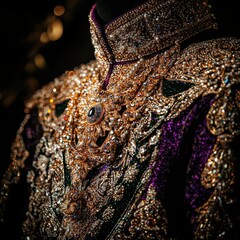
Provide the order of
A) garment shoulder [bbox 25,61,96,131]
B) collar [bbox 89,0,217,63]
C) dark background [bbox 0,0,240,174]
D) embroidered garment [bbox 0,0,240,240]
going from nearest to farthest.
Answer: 1. embroidered garment [bbox 0,0,240,240]
2. collar [bbox 89,0,217,63]
3. garment shoulder [bbox 25,61,96,131]
4. dark background [bbox 0,0,240,174]

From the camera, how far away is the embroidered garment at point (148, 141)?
2.72 ft

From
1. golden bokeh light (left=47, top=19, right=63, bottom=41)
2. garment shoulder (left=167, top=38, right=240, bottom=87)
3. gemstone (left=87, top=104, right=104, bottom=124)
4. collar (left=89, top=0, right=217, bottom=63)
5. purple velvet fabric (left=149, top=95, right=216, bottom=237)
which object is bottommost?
purple velvet fabric (left=149, top=95, right=216, bottom=237)

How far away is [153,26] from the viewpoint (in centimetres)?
100

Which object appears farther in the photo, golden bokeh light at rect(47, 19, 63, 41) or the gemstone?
golden bokeh light at rect(47, 19, 63, 41)

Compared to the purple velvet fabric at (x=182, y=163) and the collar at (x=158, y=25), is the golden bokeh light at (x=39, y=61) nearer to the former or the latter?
the collar at (x=158, y=25)

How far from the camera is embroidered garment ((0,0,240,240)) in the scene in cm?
83

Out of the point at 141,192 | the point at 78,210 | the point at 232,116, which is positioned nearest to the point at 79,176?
the point at 78,210

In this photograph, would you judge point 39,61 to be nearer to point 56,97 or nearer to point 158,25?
point 56,97

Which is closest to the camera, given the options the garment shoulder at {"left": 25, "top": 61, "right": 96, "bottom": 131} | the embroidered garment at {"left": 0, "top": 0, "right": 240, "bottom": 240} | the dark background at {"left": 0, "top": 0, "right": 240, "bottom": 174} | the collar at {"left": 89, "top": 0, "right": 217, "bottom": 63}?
the embroidered garment at {"left": 0, "top": 0, "right": 240, "bottom": 240}

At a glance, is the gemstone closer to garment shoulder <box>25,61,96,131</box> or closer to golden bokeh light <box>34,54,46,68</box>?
garment shoulder <box>25,61,96,131</box>

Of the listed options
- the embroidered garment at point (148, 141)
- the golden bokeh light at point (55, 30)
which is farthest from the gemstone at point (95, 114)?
the golden bokeh light at point (55, 30)

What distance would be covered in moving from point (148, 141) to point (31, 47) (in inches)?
53.1

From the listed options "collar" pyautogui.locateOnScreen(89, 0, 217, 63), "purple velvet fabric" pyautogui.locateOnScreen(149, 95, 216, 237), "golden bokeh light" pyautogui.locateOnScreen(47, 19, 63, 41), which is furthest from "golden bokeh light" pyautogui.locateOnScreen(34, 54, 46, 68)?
"purple velvet fabric" pyautogui.locateOnScreen(149, 95, 216, 237)

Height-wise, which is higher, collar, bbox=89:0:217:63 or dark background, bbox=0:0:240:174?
dark background, bbox=0:0:240:174
